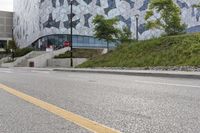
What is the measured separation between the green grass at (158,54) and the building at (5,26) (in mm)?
91184

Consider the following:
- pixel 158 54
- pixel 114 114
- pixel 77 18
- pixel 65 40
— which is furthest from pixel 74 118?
pixel 77 18

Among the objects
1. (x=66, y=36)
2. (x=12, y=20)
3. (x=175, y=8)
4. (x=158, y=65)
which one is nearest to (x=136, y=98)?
Answer: (x=158, y=65)

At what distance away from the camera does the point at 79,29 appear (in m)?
105

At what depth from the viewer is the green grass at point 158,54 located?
34062mm

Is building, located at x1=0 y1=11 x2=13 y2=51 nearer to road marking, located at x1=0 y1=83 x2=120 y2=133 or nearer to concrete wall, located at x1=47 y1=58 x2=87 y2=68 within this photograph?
concrete wall, located at x1=47 y1=58 x2=87 y2=68

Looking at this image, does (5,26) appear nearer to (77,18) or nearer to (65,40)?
(77,18)

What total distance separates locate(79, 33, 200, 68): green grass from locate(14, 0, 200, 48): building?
180 ft

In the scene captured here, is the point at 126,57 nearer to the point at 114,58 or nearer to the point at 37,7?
the point at 114,58

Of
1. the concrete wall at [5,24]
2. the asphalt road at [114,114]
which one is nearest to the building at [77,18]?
the concrete wall at [5,24]

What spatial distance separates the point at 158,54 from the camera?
37.5 m

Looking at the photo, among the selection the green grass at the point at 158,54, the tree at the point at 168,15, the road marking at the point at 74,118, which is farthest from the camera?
the tree at the point at 168,15

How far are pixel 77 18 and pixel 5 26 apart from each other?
40.5 meters

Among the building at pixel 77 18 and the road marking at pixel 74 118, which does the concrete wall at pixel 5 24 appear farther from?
the road marking at pixel 74 118

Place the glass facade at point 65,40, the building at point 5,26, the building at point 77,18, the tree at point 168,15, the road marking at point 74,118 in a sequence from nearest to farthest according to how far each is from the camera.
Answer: the road marking at point 74,118 < the tree at point 168,15 < the glass facade at point 65,40 < the building at point 77,18 < the building at point 5,26
